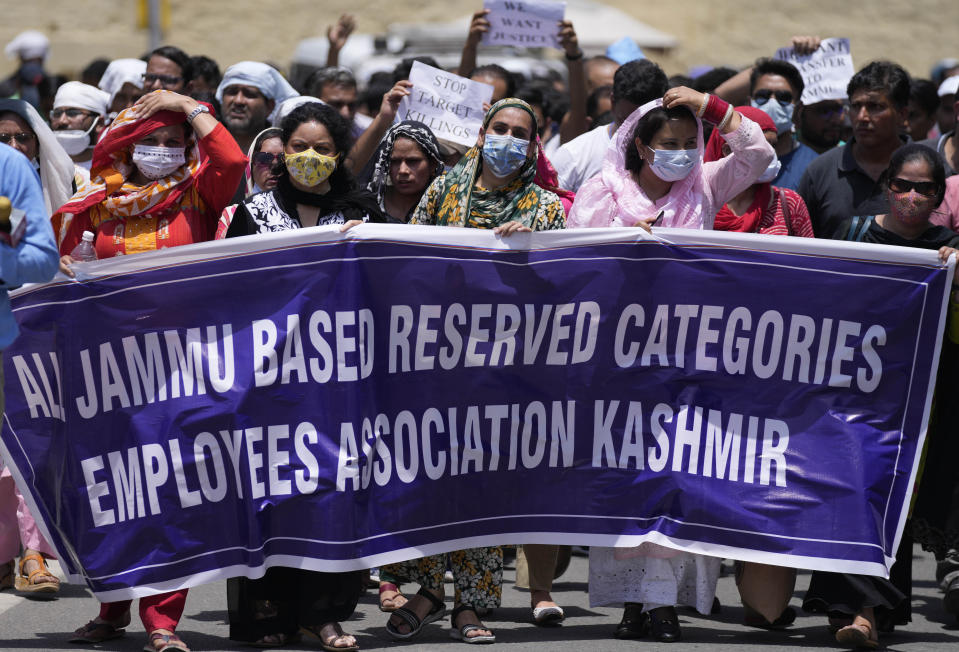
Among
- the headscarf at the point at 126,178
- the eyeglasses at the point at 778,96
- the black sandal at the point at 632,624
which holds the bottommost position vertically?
the black sandal at the point at 632,624

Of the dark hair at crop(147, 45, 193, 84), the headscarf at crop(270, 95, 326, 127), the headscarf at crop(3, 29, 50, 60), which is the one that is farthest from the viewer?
the headscarf at crop(3, 29, 50, 60)

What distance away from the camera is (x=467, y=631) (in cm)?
616

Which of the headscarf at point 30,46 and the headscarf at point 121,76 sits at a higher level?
the headscarf at point 30,46

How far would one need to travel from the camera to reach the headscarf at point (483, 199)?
6.43m

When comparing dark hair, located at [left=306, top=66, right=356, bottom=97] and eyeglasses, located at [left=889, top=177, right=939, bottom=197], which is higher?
dark hair, located at [left=306, top=66, right=356, bottom=97]

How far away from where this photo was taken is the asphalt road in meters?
6.11

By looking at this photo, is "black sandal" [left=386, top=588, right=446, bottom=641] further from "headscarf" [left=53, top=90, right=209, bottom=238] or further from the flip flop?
"headscarf" [left=53, top=90, right=209, bottom=238]

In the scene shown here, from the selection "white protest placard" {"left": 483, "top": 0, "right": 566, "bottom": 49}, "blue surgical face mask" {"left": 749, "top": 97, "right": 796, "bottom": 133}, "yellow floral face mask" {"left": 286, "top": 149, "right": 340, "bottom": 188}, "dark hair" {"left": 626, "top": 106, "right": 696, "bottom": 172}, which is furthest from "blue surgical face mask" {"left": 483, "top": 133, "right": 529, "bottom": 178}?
"white protest placard" {"left": 483, "top": 0, "right": 566, "bottom": 49}

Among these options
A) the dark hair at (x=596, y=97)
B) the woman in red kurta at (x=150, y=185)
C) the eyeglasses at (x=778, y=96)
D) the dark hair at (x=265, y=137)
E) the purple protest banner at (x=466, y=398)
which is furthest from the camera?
the dark hair at (x=596, y=97)

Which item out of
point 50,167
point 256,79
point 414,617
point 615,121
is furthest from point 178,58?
point 414,617

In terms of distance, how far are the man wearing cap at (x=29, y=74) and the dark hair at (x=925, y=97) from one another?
653 cm

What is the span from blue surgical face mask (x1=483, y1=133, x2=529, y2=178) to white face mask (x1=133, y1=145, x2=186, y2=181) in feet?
4.06

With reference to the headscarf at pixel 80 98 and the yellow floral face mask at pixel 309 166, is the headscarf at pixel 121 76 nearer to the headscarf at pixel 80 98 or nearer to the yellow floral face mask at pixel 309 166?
the headscarf at pixel 80 98

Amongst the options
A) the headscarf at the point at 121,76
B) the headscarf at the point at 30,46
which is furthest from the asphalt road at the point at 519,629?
the headscarf at the point at 30,46
